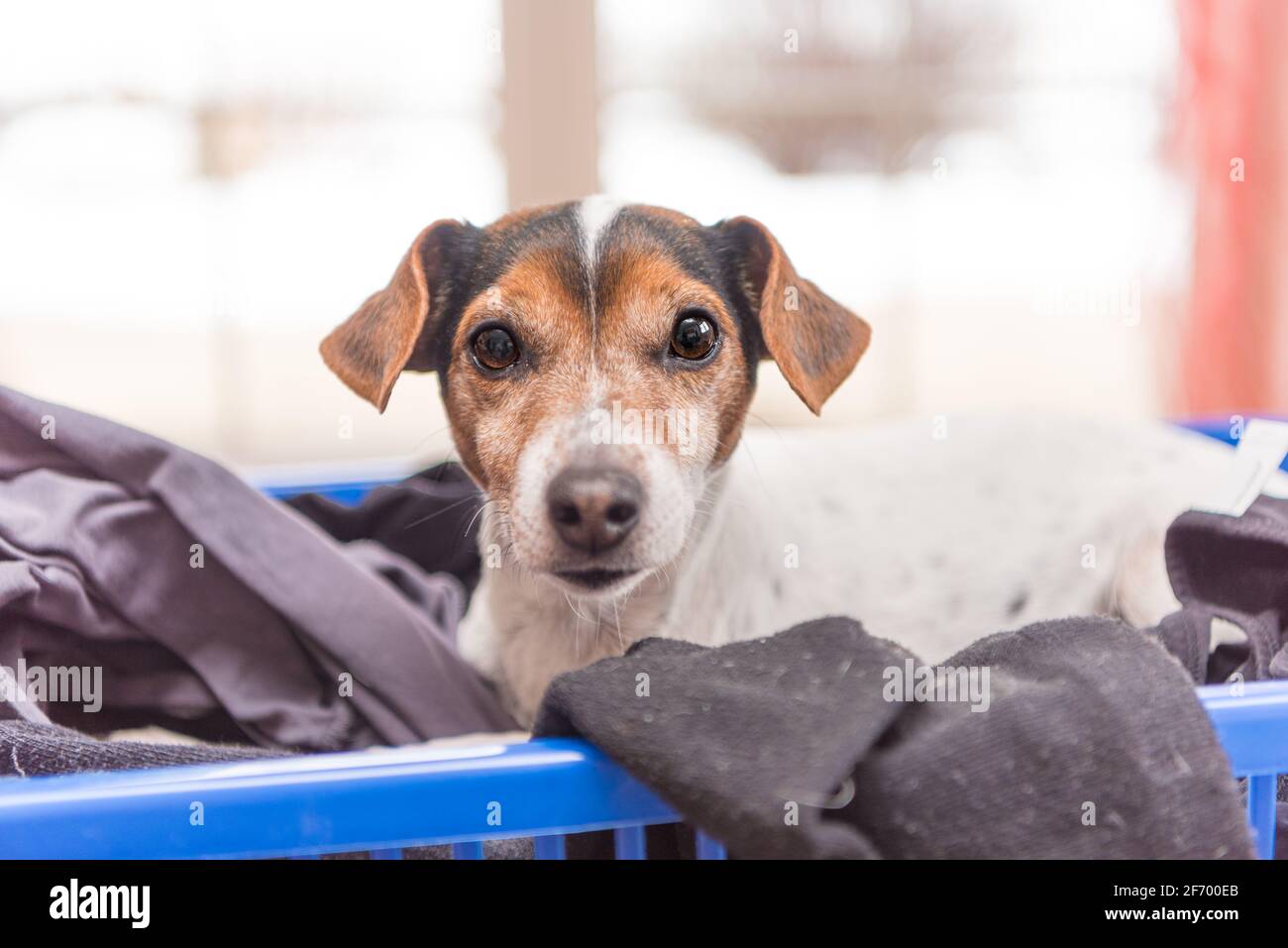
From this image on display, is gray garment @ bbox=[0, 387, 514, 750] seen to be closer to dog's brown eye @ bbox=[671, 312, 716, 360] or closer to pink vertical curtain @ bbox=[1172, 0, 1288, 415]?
dog's brown eye @ bbox=[671, 312, 716, 360]

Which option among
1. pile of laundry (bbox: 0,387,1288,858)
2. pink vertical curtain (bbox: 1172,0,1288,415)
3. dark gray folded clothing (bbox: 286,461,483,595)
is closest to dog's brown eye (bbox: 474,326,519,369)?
pile of laundry (bbox: 0,387,1288,858)

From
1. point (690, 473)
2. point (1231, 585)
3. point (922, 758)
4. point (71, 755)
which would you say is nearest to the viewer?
point (922, 758)

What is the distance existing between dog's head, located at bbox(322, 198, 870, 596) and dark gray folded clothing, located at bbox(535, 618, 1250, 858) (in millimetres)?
173

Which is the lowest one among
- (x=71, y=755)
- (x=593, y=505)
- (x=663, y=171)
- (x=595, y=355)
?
(x=71, y=755)

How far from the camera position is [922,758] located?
27.3 inches

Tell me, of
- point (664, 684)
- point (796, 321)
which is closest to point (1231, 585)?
point (796, 321)

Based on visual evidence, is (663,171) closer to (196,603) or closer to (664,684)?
(196,603)

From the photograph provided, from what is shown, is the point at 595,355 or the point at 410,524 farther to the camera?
the point at 410,524

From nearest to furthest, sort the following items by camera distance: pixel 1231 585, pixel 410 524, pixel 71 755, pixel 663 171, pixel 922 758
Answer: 1. pixel 922 758
2. pixel 71 755
3. pixel 1231 585
4. pixel 410 524
5. pixel 663 171

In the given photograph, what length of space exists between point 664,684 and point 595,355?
35 cm

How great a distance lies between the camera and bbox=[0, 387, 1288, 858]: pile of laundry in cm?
69

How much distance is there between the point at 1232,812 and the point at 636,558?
463 mm

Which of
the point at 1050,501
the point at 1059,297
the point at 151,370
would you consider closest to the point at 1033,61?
the point at 1059,297
